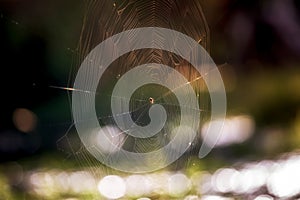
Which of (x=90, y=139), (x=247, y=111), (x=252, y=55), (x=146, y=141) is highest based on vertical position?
(x=252, y=55)

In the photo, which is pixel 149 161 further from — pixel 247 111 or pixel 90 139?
pixel 247 111

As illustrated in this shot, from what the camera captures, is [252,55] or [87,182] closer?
[87,182]

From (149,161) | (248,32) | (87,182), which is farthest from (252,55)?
(87,182)

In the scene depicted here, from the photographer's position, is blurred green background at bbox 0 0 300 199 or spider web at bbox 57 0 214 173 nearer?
spider web at bbox 57 0 214 173

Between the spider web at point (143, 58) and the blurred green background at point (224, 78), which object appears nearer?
the spider web at point (143, 58)

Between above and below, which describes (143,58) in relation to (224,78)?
below

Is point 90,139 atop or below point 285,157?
atop

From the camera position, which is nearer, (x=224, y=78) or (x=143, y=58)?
(x=143, y=58)

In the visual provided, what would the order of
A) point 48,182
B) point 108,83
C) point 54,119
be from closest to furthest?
point 108,83 < point 48,182 < point 54,119
